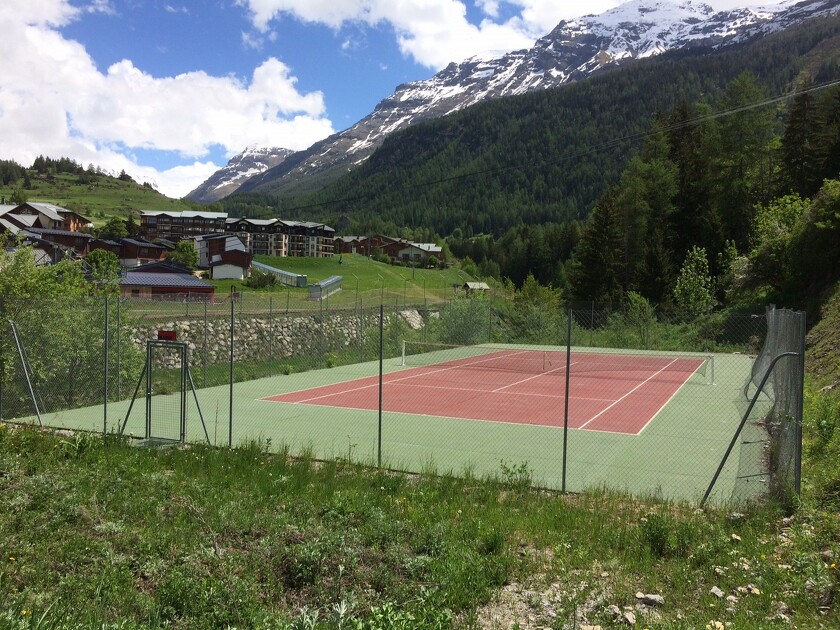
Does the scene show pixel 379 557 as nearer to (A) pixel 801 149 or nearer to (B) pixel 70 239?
→ (A) pixel 801 149

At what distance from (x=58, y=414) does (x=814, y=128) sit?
183 ft

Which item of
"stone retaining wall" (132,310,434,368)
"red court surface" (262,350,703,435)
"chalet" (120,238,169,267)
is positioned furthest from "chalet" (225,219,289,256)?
"red court surface" (262,350,703,435)

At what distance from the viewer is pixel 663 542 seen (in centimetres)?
617

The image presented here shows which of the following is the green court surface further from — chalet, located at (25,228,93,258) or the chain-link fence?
chalet, located at (25,228,93,258)

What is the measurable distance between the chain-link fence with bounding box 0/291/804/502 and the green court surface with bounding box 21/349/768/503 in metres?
0.05

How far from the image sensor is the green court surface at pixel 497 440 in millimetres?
9320

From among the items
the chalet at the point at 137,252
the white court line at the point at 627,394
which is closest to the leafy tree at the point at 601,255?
the white court line at the point at 627,394

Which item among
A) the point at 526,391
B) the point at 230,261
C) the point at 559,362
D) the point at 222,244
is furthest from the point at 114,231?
the point at 526,391

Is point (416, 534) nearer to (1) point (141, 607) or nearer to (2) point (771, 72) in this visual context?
(1) point (141, 607)

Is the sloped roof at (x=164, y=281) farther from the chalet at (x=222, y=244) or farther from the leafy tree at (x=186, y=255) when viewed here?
the leafy tree at (x=186, y=255)

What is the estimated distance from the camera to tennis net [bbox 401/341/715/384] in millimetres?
24422

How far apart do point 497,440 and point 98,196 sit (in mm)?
170114

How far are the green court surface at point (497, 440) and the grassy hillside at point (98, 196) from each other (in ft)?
428

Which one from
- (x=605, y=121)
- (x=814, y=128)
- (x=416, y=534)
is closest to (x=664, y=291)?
(x=814, y=128)
